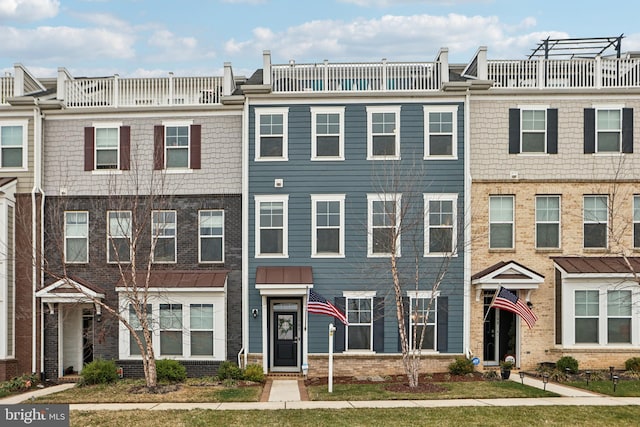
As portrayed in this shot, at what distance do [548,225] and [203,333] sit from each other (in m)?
11.8

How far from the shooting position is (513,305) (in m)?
19.4

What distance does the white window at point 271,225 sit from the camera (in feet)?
69.9

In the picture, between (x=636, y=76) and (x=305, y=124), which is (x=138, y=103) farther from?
(x=636, y=76)

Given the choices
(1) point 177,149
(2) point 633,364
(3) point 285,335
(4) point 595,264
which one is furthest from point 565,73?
(1) point 177,149

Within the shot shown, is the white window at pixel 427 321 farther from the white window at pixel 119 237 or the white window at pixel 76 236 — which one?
the white window at pixel 76 236

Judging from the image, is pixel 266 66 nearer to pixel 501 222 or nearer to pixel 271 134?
pixel 271 134

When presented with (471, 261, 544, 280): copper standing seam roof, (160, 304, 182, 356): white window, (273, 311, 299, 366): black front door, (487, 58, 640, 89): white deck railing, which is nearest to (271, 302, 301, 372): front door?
(273, 311, 299, 366): black front door

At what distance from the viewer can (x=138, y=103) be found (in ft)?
73.4

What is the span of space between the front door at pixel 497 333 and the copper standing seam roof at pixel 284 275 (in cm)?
597

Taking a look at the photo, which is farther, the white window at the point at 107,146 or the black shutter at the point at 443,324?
the white window at the point at 107,146

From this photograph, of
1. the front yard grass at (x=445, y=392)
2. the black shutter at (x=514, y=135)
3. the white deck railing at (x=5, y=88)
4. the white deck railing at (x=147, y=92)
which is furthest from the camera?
the white deck railing at (x=5, y=88)

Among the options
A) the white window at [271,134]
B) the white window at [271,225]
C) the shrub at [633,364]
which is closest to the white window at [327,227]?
the white window at [271,225]

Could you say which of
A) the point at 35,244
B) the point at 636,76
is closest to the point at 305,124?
the point at 35,244

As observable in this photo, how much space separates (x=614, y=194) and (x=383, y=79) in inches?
327
